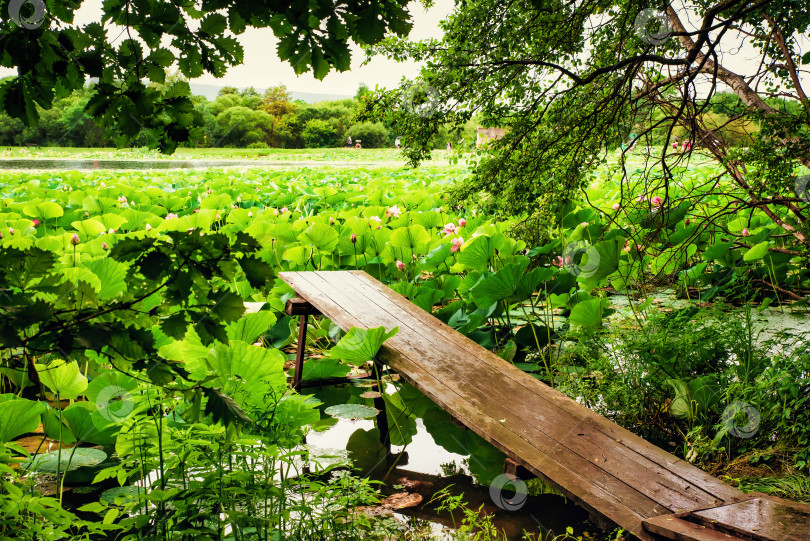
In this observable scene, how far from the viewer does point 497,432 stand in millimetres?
1634

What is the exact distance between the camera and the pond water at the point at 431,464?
1756mm

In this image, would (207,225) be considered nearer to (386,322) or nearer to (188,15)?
(386,322)

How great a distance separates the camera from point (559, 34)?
246 centimetres

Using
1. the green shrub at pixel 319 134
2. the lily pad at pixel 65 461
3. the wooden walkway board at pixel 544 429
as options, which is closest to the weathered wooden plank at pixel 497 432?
the wooden walkway board at pixel 544 429

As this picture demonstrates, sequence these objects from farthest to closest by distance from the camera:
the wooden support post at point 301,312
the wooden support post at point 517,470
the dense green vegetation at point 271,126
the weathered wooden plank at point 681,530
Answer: the dense green vegetation at point 271,126
the wooden support post at point 301,312
the wooden support post at point 517,470
the weathered wooden plank at point 681,530

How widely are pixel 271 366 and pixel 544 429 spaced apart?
2.44ft

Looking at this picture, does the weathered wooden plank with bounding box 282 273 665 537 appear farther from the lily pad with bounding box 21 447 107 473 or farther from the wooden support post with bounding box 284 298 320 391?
the lily pad with bounding box 21 447 107 473

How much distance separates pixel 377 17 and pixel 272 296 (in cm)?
257

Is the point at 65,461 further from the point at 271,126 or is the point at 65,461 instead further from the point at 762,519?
the point at 271,126

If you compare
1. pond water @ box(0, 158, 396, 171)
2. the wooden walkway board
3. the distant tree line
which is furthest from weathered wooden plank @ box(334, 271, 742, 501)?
the distant tree line

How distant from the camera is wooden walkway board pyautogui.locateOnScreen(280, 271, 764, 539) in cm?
138

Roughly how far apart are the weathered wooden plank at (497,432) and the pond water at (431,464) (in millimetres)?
271

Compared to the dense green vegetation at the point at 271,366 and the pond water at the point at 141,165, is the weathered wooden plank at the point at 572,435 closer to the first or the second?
the dense green vegetation at the point at 271,366

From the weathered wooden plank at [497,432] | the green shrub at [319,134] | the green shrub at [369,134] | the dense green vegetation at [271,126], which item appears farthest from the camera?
the green shrub at [369,134]
